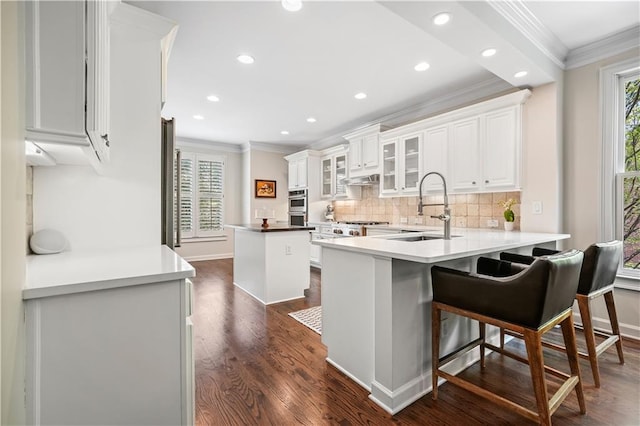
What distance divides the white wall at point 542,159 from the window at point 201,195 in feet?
18.5

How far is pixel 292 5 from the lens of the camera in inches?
83.2

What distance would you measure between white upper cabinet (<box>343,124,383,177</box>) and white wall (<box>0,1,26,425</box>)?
4.17 m

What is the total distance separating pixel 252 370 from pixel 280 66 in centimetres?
279

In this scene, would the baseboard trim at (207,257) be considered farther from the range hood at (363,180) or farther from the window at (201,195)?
the range hood at (363,180)

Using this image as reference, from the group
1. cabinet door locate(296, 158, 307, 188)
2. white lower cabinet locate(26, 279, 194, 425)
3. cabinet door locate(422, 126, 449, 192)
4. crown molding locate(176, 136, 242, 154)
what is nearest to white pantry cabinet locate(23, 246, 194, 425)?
white lower cabinet locate(26, 279, 194, 425)

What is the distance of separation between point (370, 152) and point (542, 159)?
7.64 ft

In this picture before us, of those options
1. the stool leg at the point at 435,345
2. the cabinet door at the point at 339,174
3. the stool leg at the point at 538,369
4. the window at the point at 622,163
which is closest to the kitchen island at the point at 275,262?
the cabinet door at the point at 339,174

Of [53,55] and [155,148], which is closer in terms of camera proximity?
[53,55]

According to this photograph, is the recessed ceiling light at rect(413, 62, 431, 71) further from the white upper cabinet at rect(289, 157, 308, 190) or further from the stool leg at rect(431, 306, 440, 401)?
the white upper cabinet at rect(289, 157, 308, 190)

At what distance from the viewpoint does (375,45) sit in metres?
2.64

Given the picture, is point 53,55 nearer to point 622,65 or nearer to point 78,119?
point 78,119

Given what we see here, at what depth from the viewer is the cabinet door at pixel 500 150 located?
3084 mm

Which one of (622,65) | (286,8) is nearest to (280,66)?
(286,8)

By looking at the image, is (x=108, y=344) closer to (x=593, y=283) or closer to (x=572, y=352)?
(x=572, y=352)
